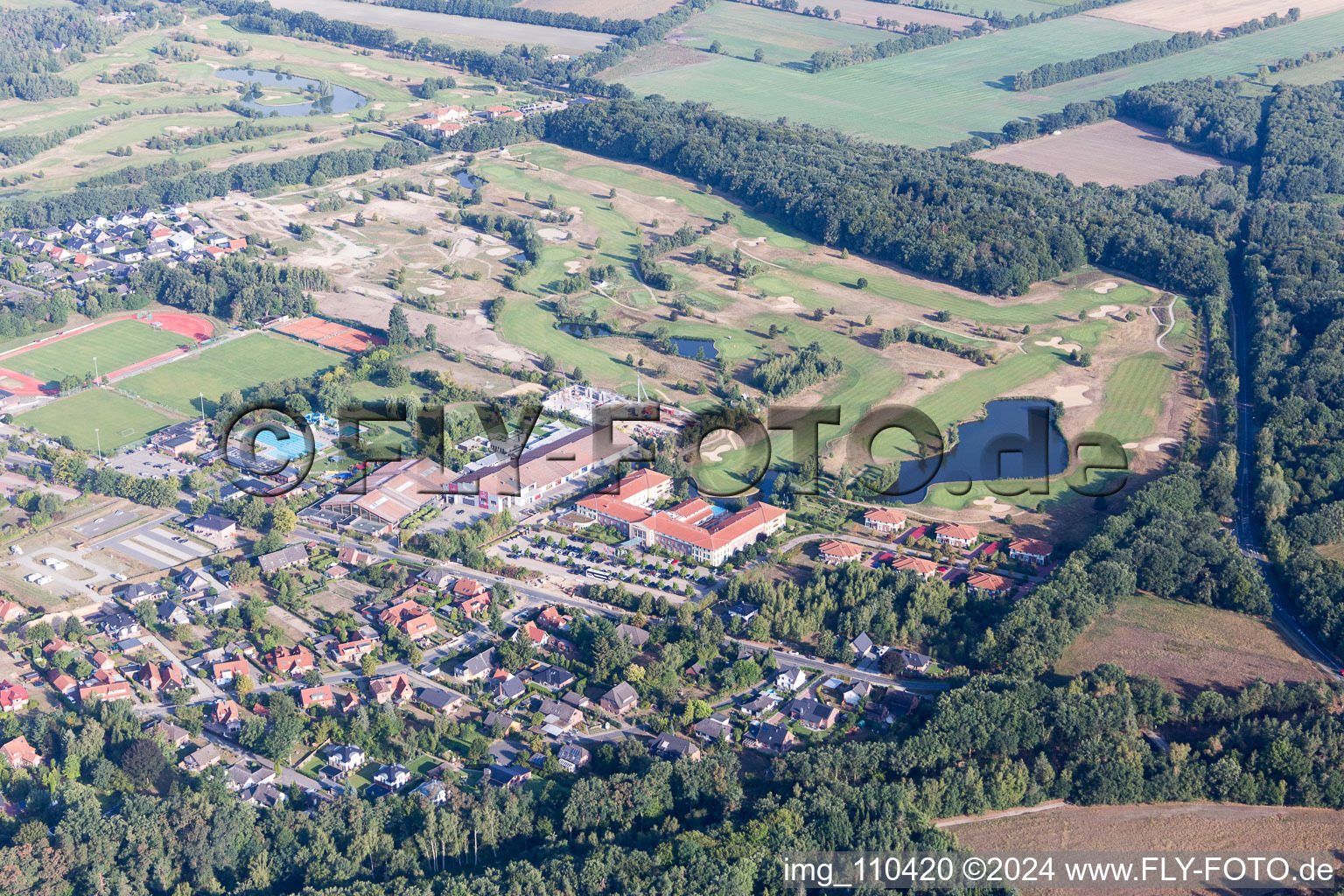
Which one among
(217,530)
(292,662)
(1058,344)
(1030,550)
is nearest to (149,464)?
(217,530)

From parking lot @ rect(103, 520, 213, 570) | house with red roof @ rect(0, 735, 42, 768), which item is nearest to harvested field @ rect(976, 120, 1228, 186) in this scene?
parking lot @ rect(103, 520, 213, 570)

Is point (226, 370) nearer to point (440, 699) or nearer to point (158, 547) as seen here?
point (158, 547)

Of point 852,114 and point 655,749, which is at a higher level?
point 852,114

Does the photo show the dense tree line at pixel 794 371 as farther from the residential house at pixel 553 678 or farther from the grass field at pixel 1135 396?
the residential house at pixel 553 678

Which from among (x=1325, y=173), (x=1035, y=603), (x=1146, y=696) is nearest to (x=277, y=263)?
(x=1035, y=603)

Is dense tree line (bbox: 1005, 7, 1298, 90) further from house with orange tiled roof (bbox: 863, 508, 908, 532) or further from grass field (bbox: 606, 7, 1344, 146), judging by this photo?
house with orange tiled roof (bbox: 863, 508, 908, 532)

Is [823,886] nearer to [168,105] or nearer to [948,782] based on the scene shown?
[948,782]
